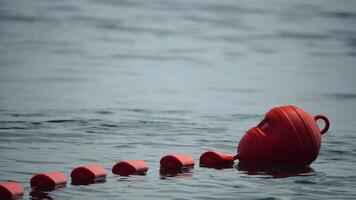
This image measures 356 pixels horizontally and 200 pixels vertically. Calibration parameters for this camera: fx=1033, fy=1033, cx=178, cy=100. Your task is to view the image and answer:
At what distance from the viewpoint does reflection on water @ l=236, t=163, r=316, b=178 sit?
9648mm

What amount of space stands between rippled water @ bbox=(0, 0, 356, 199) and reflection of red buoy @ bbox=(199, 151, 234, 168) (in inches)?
8.8

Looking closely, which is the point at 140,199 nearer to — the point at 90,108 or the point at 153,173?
the point at 153,173

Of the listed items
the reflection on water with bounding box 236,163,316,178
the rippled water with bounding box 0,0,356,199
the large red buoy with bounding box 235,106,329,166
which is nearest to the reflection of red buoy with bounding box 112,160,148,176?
the rippled water with bounding box 0,0,356,199

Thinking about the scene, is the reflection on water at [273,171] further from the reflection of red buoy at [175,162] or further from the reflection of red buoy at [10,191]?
the reflection of red buoy at [10,191]

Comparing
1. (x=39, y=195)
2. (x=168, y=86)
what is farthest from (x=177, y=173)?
(x=168, y=86)

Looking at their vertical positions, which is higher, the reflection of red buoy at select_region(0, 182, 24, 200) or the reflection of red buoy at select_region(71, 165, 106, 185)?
the reflection of red buoy at select_region(71, 165, 106, 185)

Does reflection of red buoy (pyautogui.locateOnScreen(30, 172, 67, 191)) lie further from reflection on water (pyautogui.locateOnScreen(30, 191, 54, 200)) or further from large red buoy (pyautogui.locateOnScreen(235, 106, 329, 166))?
large red buoy (pyautogui.locateOnScreen(235, 106, 329, 166))

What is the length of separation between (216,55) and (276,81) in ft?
10.5

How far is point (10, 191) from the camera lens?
316 inches

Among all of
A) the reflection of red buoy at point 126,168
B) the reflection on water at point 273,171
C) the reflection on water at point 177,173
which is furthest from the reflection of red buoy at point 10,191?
the reflection on water at point 273,171

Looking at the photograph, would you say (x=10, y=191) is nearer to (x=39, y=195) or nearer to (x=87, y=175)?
(x=39, y=195)

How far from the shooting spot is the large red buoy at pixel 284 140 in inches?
387

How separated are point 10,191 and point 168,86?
878 cm

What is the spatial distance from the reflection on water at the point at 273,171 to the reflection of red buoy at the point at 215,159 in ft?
0.37
